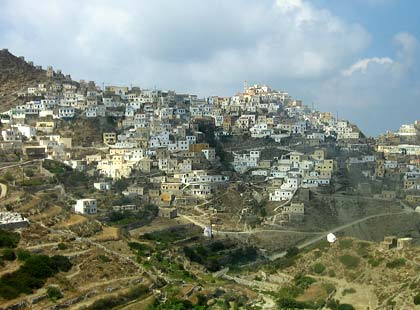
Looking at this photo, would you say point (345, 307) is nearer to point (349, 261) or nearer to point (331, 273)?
point (331, 273)

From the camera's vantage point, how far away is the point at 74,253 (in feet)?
79.8

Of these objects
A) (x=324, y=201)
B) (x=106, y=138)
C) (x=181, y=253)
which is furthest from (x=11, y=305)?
(x=106, y=138)

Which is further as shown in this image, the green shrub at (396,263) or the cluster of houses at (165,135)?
the cluster of houses at (165,135)

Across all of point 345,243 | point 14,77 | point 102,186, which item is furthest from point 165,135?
point 345,243

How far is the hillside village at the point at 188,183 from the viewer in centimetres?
2820

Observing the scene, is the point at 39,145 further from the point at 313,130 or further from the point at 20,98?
the point at 313,130

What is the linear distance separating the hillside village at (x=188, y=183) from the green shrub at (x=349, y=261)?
23.5 inches

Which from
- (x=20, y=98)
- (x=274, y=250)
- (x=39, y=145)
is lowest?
(x=274, y=250)

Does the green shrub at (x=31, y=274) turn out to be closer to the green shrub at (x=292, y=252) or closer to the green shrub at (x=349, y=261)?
the green shrub at (x=349, y=261)

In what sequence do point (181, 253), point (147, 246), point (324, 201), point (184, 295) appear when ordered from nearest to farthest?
point (184, 295), point (147, 246), point (181, 253), point (324, 201)

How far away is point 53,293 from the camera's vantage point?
20.6 meters

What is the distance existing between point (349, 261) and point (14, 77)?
43139 millimetres

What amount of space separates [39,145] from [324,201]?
19.3m

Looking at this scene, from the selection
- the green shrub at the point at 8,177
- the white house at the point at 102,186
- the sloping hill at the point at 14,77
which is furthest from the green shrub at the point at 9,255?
the sloping hill at the point at 14,77
